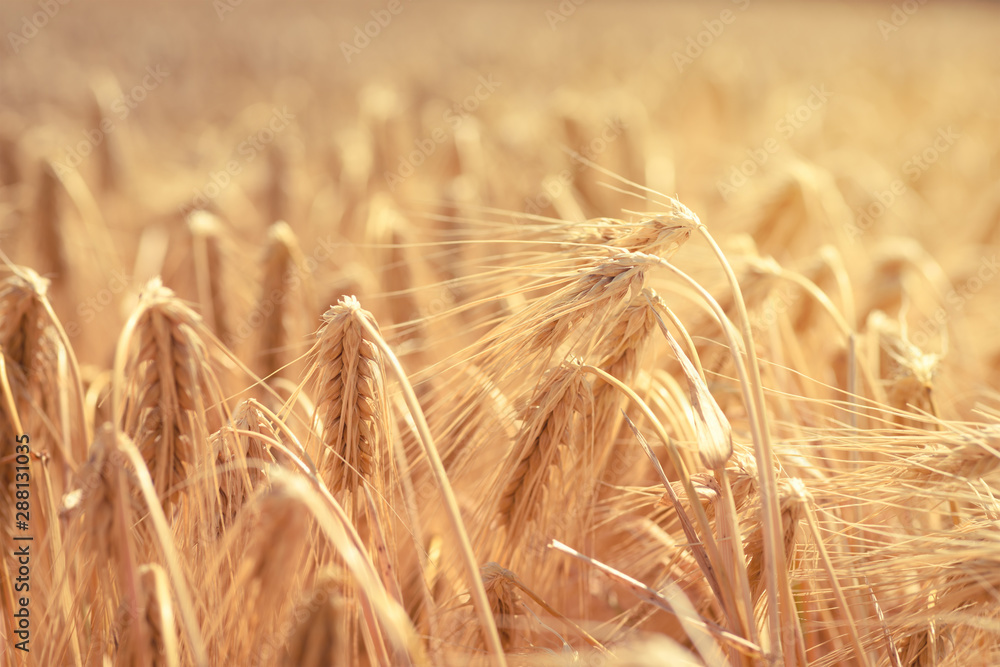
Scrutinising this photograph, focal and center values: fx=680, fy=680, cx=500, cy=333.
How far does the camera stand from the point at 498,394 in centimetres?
114

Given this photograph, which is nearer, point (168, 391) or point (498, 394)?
point (168, 391)

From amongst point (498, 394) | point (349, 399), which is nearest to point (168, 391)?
point (349, 399)

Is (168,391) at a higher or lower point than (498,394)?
higher

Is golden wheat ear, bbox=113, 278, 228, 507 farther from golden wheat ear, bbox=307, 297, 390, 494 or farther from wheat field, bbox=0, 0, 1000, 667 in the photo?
golden wheat ear, bbox=307, 297, 390, 494

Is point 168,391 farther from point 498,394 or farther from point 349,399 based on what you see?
point 498,394

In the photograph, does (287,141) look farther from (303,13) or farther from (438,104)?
(303,13)

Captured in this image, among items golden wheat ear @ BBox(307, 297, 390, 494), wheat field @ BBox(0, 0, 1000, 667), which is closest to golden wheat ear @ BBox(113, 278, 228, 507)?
wheat field @ BBox(0, 0, 1000, 667)

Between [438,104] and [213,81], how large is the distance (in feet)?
8.01

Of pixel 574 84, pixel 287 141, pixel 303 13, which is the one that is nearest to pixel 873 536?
pixel 287 141

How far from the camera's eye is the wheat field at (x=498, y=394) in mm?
879

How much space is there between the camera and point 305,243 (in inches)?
112

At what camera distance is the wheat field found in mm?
879

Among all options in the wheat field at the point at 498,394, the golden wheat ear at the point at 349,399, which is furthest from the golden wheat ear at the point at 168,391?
the golden wheat ear at the point at 349,399

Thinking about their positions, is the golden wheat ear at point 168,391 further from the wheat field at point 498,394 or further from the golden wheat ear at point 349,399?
the golden wheat ear at point 349,399
